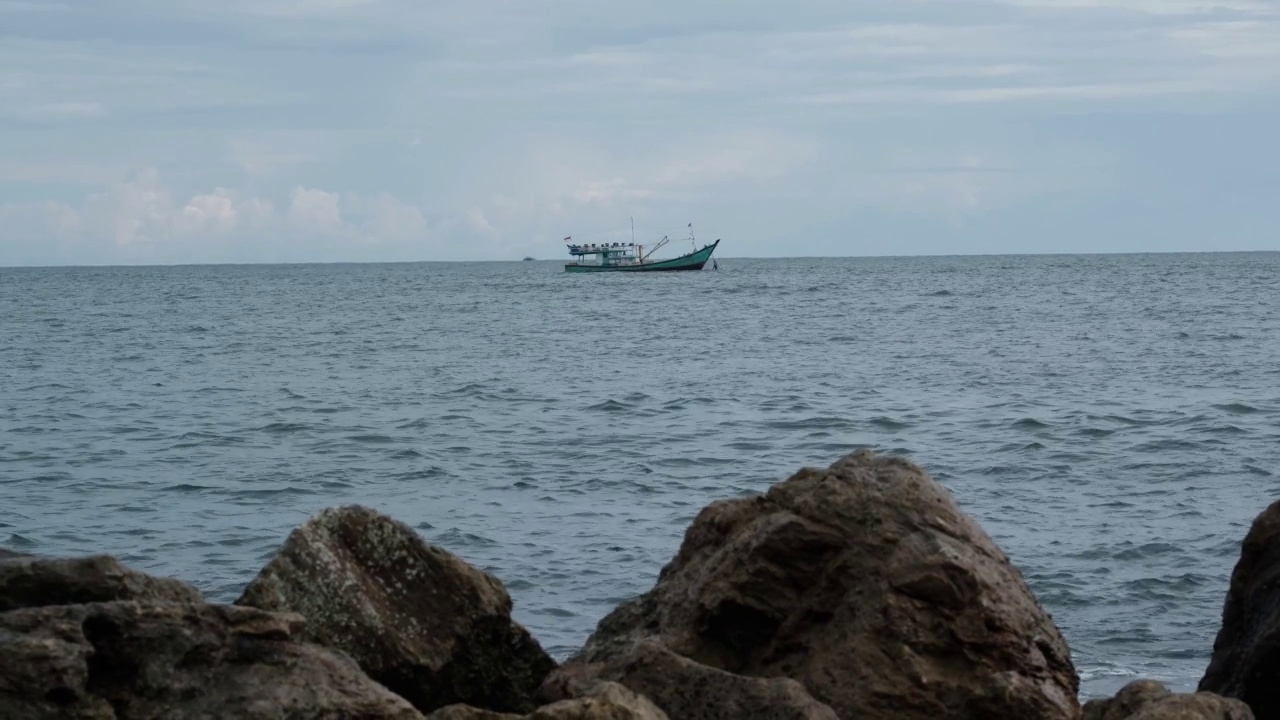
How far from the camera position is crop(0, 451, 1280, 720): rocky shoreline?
4348 millimetres

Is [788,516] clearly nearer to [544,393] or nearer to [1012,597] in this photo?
[1012,597]

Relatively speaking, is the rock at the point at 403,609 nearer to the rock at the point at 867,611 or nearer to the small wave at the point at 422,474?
the rock at the point at 867,611

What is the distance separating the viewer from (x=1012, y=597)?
5.48 metres

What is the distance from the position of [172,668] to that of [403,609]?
1439 millimetres

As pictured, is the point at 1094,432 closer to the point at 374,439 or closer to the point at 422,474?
the point at 422,474

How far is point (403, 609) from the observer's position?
5750 millimetres

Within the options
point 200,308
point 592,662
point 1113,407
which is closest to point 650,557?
point 592,662

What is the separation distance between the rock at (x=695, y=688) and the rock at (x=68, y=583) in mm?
1462

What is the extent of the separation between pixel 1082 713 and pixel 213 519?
9561mm

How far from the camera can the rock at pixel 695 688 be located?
465 centimetres

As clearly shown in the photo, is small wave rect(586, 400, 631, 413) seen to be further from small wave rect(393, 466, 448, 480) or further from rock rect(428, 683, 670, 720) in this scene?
rock rect(428, 683, 670, 720)

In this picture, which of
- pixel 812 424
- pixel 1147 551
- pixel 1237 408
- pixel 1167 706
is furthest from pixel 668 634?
pixel 1237 408

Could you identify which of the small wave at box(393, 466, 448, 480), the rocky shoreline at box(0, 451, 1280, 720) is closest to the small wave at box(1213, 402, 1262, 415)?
the small wave at box(393, 466, 448, 480)

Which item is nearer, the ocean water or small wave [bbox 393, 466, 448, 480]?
the ocean water
